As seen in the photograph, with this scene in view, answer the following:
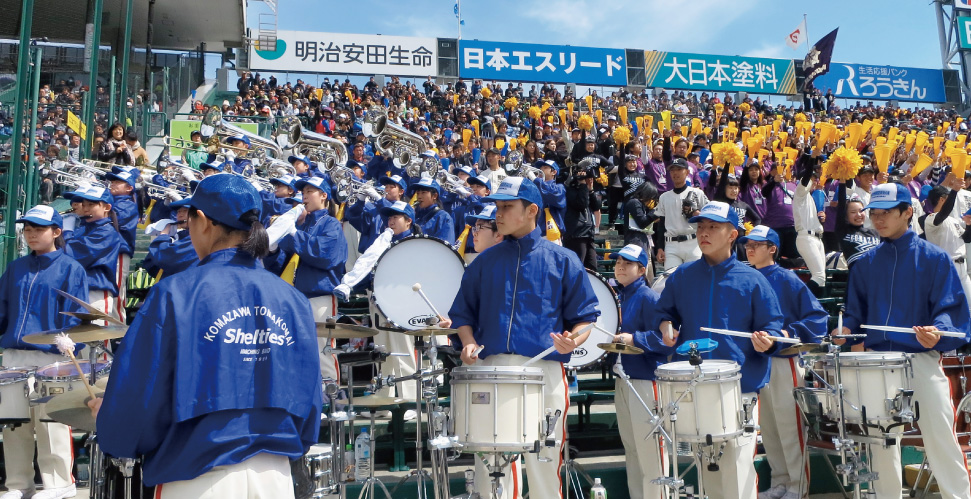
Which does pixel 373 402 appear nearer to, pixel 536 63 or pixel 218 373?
pixel 218 373

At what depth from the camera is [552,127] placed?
21172 mm

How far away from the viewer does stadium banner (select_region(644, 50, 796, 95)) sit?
3938 cm

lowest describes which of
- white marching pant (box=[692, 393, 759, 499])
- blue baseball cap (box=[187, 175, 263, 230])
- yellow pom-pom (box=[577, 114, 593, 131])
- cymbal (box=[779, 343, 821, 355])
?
white marching pant (box=[692, 393, 759, 499])

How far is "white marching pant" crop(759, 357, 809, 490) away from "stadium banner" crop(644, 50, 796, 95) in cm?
3425

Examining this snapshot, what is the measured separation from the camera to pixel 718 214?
525 centimetres

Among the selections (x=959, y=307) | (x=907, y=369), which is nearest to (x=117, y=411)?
(x=907, y=369)

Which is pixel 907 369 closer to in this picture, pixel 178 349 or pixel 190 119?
pixel 178 349

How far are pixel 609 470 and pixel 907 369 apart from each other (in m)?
2.36

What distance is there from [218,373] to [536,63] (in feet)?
118

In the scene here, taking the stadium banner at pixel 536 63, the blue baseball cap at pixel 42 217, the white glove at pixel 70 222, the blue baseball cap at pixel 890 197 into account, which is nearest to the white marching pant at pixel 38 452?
the blue baseball cap at pixel 42 217

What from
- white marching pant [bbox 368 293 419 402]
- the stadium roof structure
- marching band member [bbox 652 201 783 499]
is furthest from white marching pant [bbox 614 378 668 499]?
the stadium roof structure

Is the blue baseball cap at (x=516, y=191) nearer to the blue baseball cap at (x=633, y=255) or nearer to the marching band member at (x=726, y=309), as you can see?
the marching band member at (x=726, y=309)

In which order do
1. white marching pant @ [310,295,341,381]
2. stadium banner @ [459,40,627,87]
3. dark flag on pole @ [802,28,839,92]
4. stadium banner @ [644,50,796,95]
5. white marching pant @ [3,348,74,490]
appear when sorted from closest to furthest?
white marching pant @ [3,348,74,490]
white marching pant @ [310,295,341,381]
stadium banner @ [459,40,627,87]
stadium banner @ [644,50,796,95]
dark flag on pole @ [802,28,839,92]

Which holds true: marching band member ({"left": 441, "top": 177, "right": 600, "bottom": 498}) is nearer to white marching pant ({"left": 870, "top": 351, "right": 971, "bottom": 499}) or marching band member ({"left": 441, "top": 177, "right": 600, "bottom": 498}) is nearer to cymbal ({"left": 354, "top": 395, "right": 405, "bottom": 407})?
cymbal ({"left": 354, "top": 395, "right": 405, "bottom": 407})
